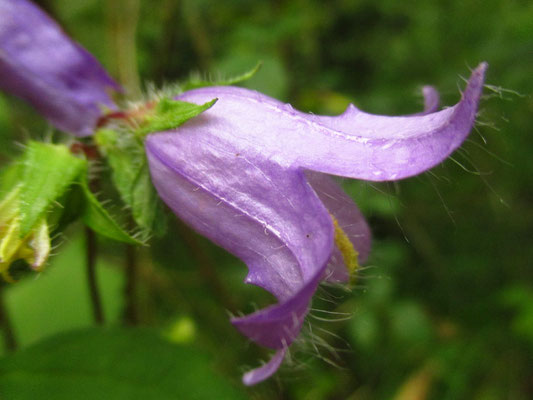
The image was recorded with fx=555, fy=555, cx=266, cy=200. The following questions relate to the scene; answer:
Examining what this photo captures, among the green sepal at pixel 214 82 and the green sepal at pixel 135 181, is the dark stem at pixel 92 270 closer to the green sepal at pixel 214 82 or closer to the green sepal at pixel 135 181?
the green sepal at pixel 135 181

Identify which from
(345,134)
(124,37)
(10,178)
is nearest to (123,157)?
(10,178)

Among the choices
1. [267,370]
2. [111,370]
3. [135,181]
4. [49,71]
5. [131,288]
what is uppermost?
[49,71]

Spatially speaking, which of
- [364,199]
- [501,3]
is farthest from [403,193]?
[501,3]

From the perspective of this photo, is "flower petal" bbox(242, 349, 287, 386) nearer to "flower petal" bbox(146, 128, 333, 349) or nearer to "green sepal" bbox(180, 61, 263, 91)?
"flower petal" bbox(146, 128, 333, 349)

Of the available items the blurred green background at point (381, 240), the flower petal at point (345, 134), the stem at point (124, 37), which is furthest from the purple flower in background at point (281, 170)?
the stem at point (124, 37)

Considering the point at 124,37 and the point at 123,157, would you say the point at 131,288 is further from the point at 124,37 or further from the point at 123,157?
the point at 124,37

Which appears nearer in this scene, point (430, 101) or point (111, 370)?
point (430, 101)

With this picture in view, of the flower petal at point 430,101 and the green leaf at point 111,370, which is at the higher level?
the flower petal at point 430,101
